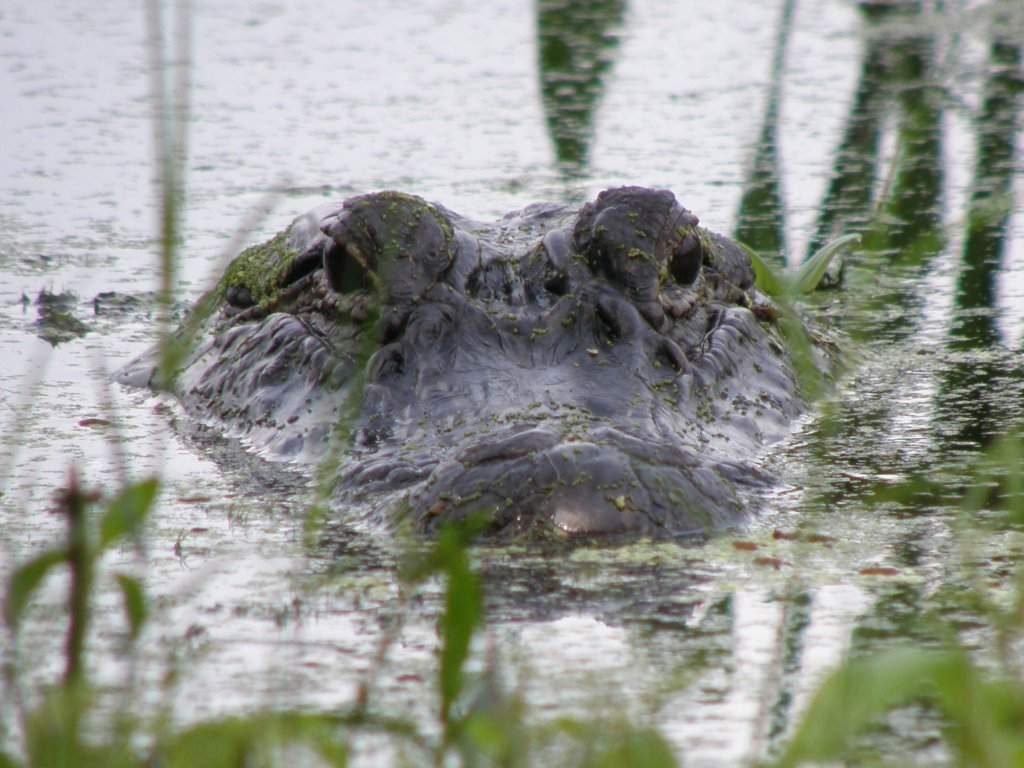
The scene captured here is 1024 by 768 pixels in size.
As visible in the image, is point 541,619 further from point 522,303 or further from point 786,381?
point 786,381

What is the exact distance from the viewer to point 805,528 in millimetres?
3871

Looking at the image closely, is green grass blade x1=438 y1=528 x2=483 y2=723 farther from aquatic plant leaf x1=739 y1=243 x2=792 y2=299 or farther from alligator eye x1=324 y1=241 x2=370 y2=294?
aquatic plant leaf x1=739 y1=243 x2=792 y2=299

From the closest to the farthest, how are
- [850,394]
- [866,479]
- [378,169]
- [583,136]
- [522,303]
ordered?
[866,479]
[522,303]
[850,394]
[378,169]
[583,136]

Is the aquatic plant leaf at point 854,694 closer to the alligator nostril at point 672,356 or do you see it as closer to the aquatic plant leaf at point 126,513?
the aquatic plant leaf at point 126,513

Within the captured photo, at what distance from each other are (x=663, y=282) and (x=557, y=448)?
1627 mm

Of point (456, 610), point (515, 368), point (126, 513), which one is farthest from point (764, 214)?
point (126, 513)

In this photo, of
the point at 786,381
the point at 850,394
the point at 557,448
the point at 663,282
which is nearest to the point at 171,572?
the point at 557,448

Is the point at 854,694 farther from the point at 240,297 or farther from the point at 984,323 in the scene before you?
the point at 984,323

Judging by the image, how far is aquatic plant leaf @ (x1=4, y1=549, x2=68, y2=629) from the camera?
2.22 meters

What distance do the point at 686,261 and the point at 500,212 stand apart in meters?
3.31

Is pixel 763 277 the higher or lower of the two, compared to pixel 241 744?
lower

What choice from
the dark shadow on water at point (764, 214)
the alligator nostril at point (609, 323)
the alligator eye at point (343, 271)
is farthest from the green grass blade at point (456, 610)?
the dark shadow on water at point (764, 214)

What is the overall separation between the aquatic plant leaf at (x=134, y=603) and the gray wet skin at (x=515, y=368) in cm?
141

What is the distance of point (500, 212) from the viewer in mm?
8664
